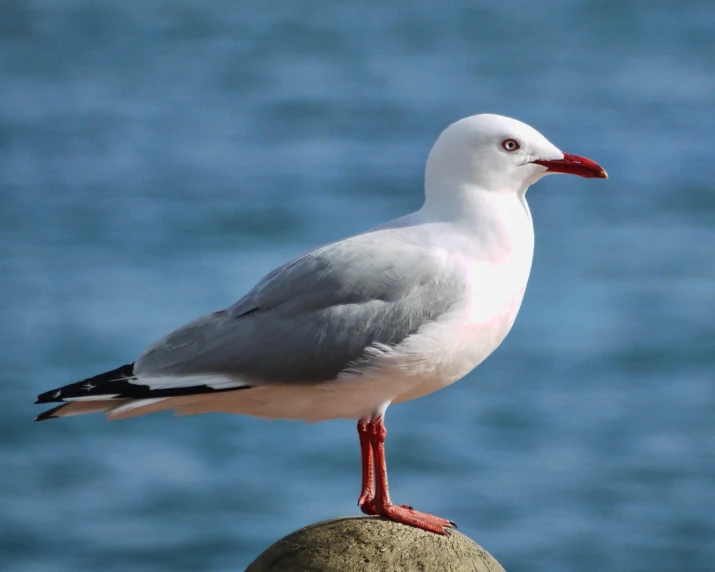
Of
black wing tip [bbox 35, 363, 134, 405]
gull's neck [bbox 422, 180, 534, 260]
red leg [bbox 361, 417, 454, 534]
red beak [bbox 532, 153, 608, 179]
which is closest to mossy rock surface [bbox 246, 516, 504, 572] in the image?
red leg [bbox 361, 417, 454, 534]

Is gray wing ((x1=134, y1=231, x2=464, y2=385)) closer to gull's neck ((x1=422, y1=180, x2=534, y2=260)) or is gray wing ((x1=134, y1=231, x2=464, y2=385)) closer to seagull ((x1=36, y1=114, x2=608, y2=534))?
seagull ((x1=36, y1=114, x2=608, y2=534))

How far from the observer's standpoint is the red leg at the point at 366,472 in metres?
5.75

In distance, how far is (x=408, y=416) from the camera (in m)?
18.3

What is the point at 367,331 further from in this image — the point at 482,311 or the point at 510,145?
the point at 510,145

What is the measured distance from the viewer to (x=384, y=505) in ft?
18.6

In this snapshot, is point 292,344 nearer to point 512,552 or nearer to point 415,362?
point 415,362

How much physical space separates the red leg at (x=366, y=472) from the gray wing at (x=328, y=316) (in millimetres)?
326

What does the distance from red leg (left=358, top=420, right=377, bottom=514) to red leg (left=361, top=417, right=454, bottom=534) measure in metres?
0.01

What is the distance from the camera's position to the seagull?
18.4ft

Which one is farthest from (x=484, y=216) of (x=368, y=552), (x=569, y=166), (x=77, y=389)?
(x=77, y=389)

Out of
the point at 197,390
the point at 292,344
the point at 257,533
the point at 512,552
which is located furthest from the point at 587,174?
the point at 257,533

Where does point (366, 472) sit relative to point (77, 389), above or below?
below

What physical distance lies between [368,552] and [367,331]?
98cm

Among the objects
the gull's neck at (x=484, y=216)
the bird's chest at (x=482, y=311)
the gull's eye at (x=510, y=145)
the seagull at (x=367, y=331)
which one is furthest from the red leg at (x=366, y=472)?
the gull's eye at (x=510, y=145)
